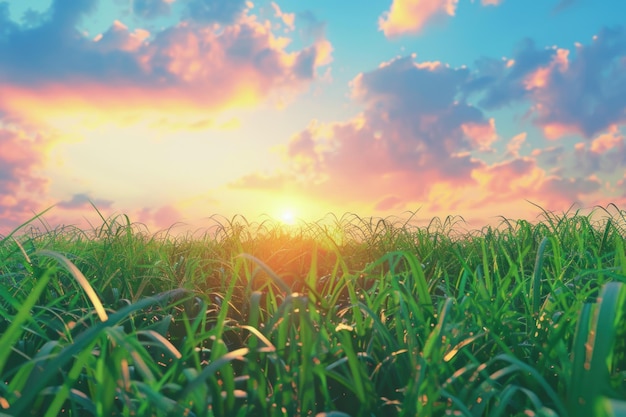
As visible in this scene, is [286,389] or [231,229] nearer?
[286,389]

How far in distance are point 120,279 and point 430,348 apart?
2.31m

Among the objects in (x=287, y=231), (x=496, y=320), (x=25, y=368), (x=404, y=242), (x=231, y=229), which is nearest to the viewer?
(x=25, y=368)

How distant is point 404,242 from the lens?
475 centimetres

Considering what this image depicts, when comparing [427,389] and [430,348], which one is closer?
[427,389]

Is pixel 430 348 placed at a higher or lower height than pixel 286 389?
higher

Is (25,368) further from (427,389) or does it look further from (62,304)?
(62,304)

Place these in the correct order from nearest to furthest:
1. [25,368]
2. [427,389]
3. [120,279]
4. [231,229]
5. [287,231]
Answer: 1. [25,368]
2. [427,389]
3. [120,279]
4. [231,229]
5. [287,231]

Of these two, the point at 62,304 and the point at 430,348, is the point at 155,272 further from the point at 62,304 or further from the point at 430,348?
the point at 430,348

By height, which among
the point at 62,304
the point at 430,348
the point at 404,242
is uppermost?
the point at 404,242

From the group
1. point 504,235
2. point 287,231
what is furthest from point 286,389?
point 287,231

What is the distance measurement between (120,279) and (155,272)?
0.78ft

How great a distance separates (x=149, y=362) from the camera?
1480 mm

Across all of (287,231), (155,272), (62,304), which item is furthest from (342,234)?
(62,304)

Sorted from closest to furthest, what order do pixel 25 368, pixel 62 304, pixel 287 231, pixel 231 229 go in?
pixel 25 368 → pixel 62 304 → pixel 231 229 → pixel 287 231
